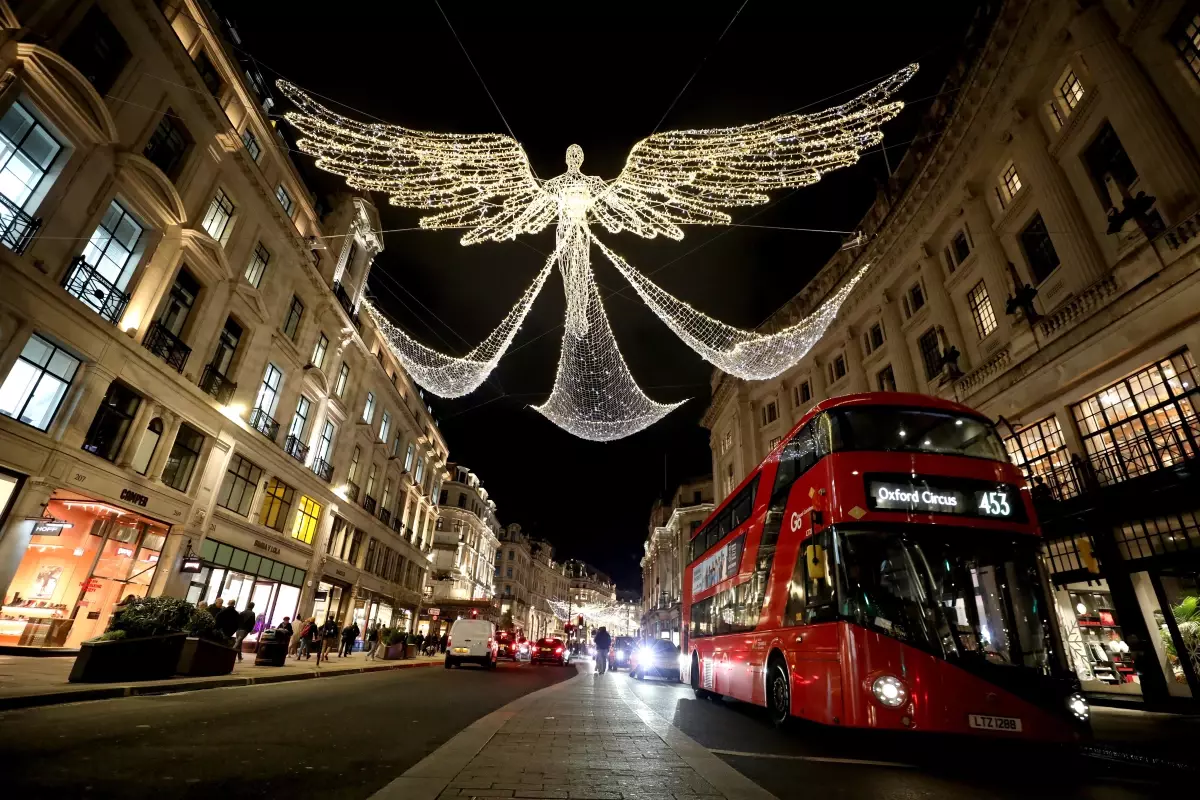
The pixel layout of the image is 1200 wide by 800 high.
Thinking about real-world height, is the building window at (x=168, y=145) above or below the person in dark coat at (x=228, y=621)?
→ above

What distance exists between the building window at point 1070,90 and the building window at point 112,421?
2719cm

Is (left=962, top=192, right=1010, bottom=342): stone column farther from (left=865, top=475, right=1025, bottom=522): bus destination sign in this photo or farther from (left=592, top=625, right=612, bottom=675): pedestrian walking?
(left=592, top=625, right=612, bottom=675): pedestrian walking

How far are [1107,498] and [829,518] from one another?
436 inches

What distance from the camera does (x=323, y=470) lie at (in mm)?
26078

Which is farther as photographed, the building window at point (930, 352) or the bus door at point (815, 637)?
the building window at point (930, 352)

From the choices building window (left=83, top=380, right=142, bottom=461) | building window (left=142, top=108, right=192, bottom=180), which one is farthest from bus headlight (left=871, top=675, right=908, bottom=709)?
building window (left=142, top=108, right=192, bottom=180)

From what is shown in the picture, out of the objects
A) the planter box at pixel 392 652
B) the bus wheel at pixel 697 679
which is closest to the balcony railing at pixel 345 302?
the planter box at pixel 392 652

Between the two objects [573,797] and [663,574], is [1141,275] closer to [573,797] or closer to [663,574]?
[573,797]

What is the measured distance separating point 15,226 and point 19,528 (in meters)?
6.25

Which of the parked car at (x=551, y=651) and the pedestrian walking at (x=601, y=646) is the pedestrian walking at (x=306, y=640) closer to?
the pedestrian walking at (x=601, y=646)

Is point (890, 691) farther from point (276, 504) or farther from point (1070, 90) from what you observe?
point (276, 504)

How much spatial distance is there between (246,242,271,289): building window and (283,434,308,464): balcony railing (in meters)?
6.27

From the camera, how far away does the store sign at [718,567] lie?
453 inches

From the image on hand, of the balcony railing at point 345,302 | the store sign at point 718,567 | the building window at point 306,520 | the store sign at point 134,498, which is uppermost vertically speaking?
the balcony railing at point 345,302
